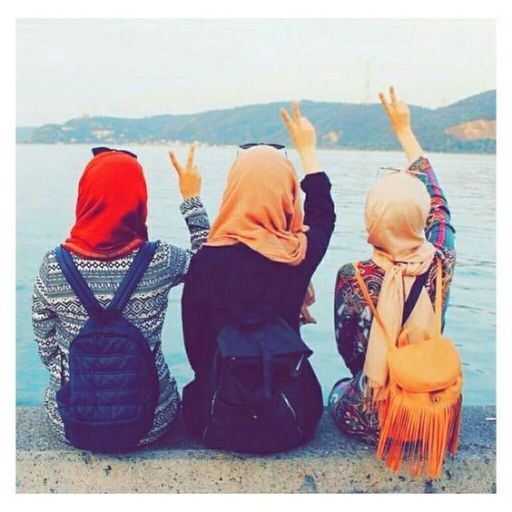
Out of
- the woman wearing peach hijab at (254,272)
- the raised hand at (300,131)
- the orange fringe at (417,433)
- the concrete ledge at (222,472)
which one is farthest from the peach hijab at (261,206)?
the concrete ledge at (222,472)

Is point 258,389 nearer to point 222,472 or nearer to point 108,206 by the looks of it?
point 222,472

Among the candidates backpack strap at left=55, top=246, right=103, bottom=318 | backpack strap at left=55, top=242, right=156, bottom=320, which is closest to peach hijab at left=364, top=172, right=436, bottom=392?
backpack strap at left=55, top=242, right=156, bottom=320

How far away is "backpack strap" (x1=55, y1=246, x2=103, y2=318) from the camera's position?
2842mm

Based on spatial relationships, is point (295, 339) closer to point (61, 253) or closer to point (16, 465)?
point (61, 253)

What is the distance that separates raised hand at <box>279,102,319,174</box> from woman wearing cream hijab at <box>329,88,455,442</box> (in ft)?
1.38

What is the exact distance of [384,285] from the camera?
2920mm

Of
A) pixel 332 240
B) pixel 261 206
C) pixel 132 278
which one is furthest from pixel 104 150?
pixel 332 240

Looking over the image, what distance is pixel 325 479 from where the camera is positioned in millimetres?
2988

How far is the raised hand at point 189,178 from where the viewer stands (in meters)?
3.16

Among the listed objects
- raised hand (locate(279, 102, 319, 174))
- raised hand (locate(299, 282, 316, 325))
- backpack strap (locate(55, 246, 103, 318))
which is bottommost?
raised hand (locate(299, 282, 316, 325))

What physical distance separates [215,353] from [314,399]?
458 millimetres

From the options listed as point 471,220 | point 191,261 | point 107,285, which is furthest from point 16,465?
point 471,220

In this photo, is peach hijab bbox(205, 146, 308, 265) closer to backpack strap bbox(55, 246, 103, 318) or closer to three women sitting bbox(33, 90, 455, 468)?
three women sitting bbox(33, 90, 455, 468)

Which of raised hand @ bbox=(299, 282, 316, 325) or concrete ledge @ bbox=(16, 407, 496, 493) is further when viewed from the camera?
raised hand @ bbox=(299, 282, 316, 325)
